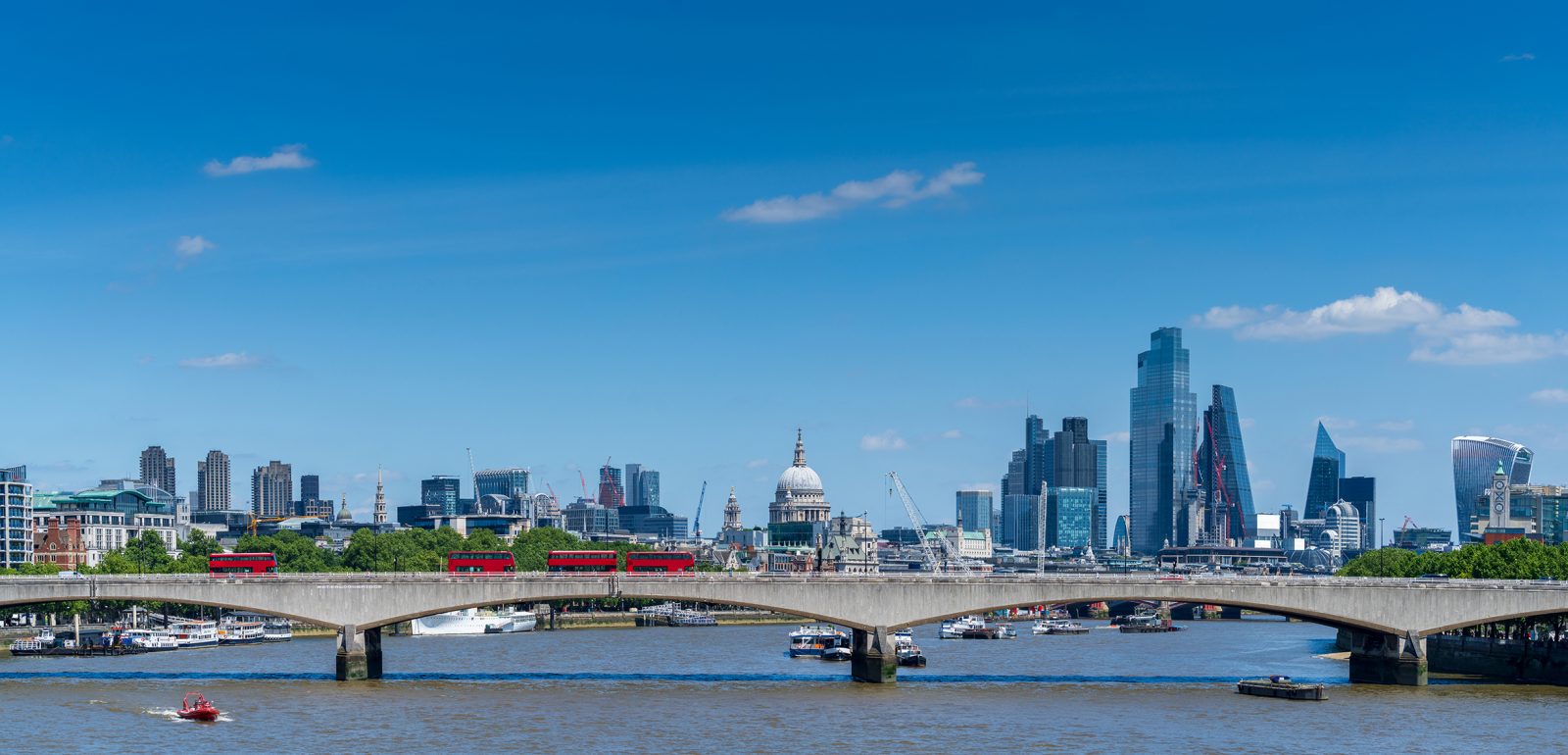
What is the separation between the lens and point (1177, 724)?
3246 inches

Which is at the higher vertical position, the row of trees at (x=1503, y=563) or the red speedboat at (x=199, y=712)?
the row of trees at (x=1503, y=563)

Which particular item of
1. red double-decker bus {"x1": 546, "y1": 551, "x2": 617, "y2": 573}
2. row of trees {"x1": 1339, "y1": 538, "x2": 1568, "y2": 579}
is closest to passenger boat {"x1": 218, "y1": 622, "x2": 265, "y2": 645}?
red double-decker bus {"x1": 546, "y1": 551, "x2": 617, "y2": 573}

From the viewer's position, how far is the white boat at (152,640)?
5243 inches

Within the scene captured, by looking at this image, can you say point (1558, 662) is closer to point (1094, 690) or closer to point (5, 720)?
point (1094, 690)

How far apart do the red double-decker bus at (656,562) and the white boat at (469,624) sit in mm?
35539

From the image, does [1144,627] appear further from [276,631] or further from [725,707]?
[725,707]

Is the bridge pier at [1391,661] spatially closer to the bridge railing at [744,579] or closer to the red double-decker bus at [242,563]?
the bridge railing at [744,579]

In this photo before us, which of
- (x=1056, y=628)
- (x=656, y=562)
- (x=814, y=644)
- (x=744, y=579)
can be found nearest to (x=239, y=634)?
(x=656, y=562)

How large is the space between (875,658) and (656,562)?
24303mm

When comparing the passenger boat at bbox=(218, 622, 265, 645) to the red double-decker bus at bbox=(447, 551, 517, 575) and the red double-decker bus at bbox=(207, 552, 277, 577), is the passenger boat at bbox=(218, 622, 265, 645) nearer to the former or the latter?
the red double-decker bus at bbox=(207, 552, 277, 577)

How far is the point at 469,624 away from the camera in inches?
6447

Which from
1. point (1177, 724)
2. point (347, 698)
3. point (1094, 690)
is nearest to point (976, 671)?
point (1094, 690)

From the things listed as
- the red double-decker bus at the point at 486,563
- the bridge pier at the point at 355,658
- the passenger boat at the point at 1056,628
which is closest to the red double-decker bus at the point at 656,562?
the red double-decker bus at the point at 486,563

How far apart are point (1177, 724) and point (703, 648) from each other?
65.6 m
